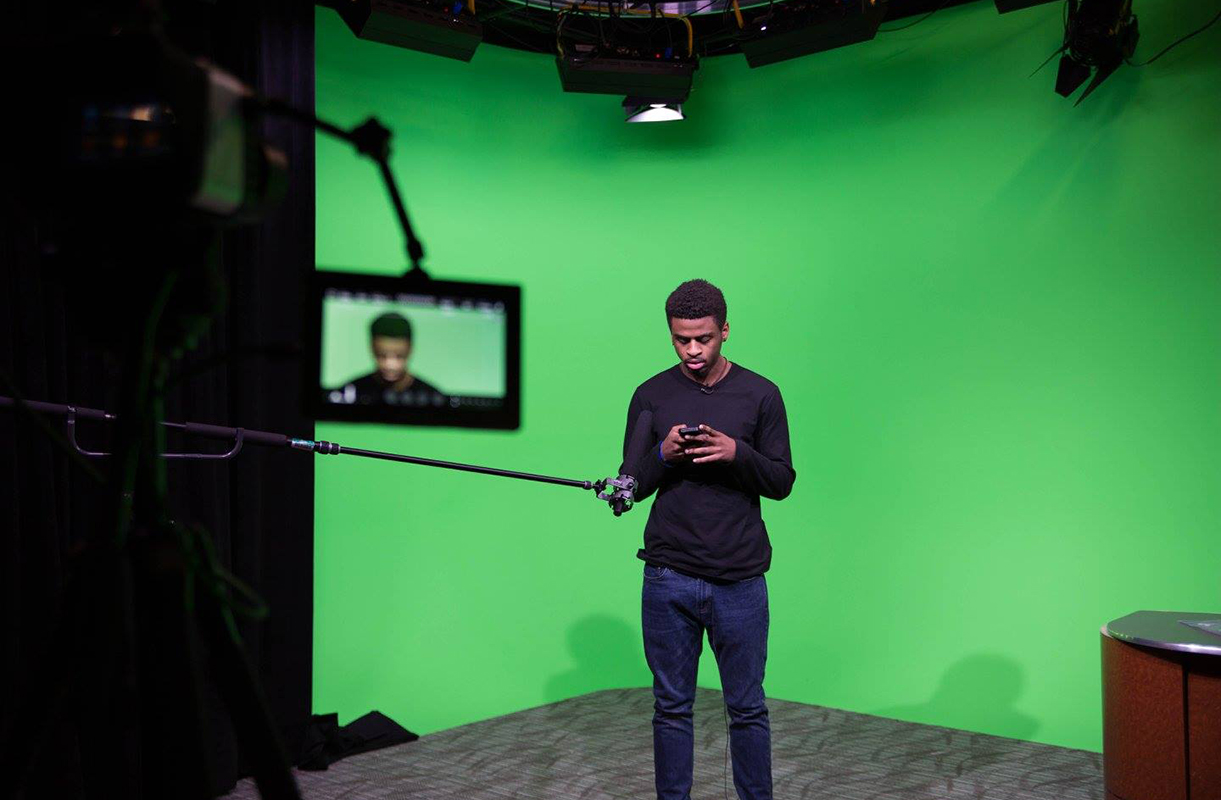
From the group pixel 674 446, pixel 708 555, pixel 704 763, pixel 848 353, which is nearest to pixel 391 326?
pixel 674 446

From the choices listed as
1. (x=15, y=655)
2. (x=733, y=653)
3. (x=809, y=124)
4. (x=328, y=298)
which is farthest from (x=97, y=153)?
(x=809, y=124)

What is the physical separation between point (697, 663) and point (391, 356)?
1.60m

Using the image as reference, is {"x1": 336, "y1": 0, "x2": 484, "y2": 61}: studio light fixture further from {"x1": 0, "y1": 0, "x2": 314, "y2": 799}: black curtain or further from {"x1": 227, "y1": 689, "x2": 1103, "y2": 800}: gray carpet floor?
{"x1": 227, "y1": 689, "x2": 1103, "y2": 800}: gray carpet floor

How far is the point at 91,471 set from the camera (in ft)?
3.34

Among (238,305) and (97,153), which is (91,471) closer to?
(97,153)

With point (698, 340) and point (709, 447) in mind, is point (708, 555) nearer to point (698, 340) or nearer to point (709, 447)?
point (709, 447)

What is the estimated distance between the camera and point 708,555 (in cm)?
232

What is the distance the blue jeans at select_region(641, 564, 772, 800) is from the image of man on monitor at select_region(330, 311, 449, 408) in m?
1.46

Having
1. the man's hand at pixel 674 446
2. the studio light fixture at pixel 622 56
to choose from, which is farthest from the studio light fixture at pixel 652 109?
the man's hand at pixel 674 446

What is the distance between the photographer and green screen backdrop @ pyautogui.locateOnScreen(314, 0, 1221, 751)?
11.5 feet

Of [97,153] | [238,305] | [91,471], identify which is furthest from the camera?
[238,305]

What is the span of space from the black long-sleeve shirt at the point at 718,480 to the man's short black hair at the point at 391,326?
133cm

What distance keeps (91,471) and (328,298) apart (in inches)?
13.1

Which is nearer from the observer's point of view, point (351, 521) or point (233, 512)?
point (233, 512)
